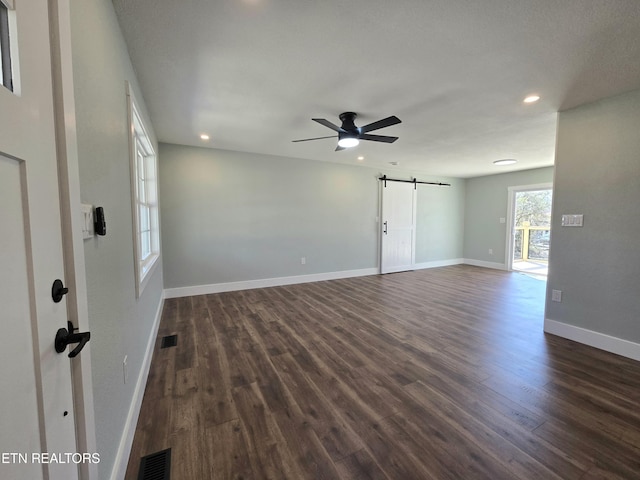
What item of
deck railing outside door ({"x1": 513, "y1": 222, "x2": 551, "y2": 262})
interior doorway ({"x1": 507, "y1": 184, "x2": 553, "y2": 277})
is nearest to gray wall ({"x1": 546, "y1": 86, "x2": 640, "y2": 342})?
interior doorway ({"x1": 507, "y1": 184, "x2": 553, "y2": 277})

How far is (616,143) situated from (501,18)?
6.53ft

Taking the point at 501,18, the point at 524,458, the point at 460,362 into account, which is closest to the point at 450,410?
the point at 524,458

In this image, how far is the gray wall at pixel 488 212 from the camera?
20.2ft

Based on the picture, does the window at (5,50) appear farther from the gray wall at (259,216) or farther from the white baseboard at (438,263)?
the white baseboard at (438,263)

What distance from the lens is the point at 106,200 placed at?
1.25 m

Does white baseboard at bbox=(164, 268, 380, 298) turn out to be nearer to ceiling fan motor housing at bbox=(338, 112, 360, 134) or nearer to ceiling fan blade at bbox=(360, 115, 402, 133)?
ceiling fan motor housing at bbox=(338, 112, 360, 134)

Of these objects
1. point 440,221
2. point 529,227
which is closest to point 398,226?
point 440,221

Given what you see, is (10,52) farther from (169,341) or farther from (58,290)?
(169,341)

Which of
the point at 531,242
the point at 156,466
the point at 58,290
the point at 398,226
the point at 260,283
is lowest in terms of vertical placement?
the point at 156,466

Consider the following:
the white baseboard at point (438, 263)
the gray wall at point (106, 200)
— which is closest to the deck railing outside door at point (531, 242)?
the white baseboard at point (438, 263)

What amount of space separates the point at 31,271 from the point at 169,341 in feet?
8.00

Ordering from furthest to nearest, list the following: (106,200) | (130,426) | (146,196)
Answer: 1. (146,196)
2. (130,426)
3. (106,200)

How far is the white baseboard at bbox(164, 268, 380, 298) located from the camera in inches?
166

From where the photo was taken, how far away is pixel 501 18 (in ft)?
5.01
